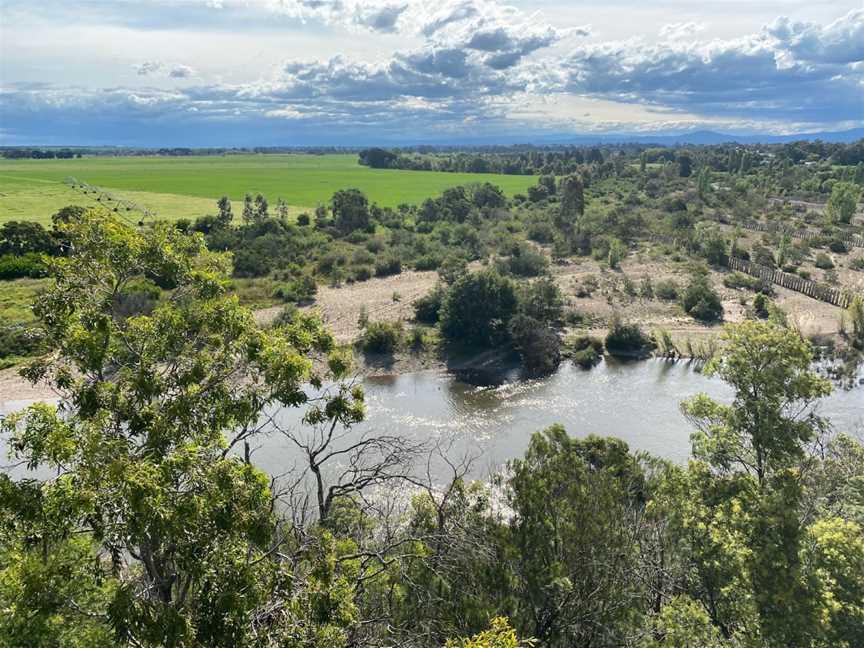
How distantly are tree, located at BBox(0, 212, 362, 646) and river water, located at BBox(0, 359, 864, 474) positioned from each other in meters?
18.9

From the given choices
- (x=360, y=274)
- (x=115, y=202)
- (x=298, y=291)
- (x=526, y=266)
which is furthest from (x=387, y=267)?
(x=115, y=202)

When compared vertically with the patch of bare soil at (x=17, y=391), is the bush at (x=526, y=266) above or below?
above

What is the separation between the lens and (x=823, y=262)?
57906mm

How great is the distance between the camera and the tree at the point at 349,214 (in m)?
74.9

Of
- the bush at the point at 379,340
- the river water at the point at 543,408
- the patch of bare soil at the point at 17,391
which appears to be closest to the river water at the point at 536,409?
the river water at the point at 543,408

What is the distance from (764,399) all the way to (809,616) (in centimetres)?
442

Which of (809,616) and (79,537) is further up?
(79,537)

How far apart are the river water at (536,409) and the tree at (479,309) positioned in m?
4.05

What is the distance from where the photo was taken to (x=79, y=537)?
22.2ft

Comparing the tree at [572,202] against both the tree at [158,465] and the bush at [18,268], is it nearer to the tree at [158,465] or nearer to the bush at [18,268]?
the bush at [18,268]

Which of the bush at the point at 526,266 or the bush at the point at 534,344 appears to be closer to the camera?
the bush at the point at 534,344

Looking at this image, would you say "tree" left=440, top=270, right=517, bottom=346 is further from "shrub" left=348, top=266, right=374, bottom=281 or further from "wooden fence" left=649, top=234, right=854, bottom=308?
"wooden fence" left=649, top=234, right=854, bottom=308

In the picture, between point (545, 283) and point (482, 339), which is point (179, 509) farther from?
point (545, 283)

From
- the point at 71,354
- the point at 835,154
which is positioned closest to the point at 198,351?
the point at 71,354
